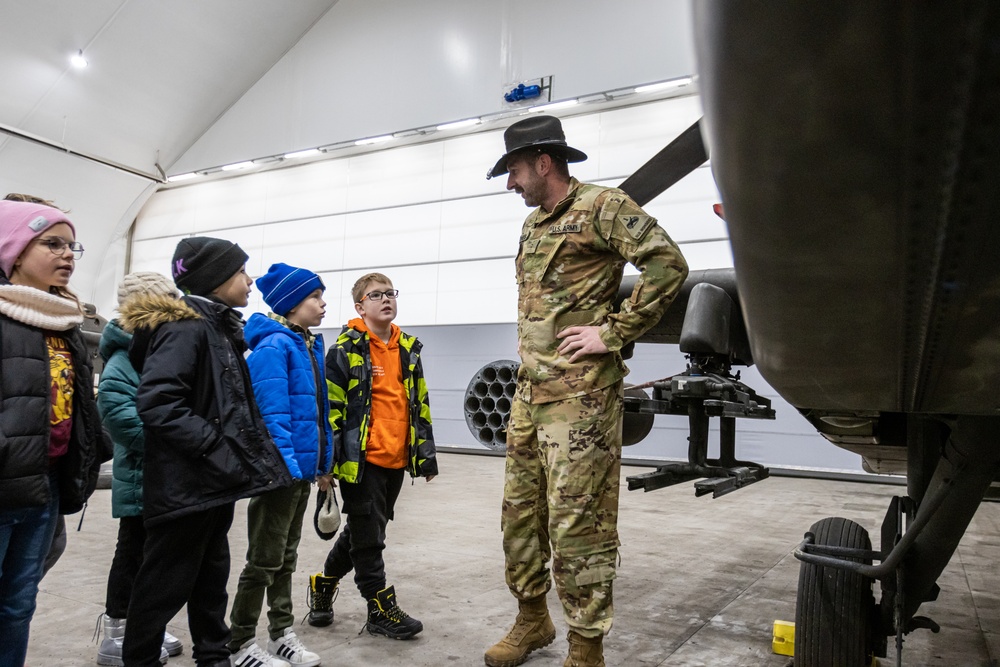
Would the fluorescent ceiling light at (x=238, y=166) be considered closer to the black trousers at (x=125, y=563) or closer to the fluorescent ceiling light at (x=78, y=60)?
the fluorescent ceiling light at (x=78, y=60)

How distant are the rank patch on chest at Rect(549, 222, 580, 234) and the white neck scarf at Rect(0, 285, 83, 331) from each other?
133 cm

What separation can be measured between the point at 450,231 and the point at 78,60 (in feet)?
20.2

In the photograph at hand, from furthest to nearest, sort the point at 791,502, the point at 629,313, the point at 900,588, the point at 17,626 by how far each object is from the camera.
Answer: the point at 791,502 < the point at 629,313 < the point at 900,588 < the point at 17,626

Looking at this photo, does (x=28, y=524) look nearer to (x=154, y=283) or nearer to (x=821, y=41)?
(x=154, y=283)

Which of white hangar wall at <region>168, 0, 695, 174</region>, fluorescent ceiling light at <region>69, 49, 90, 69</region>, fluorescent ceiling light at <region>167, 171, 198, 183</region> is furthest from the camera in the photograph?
fluorescent ceiling light at <region>167, 171, 198, 183</region>

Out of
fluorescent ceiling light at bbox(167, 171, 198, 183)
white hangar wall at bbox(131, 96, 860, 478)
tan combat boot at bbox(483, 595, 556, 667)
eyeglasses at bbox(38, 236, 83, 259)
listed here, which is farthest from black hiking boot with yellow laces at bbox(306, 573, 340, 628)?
fluorescent ceiling light at bbox(167, 171, 198, 183)

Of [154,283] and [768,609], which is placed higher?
[154,283]

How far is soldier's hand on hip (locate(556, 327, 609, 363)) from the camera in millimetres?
1916

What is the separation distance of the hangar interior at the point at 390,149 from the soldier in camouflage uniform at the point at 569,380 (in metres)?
2.62

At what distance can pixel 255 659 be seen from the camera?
6.40ft

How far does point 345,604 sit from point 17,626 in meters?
1.21

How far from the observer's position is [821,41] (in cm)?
53

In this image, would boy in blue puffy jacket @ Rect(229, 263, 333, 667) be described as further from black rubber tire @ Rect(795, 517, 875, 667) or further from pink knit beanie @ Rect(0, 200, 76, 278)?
black rubber tire @ Rect(795, 517, 875, 667)

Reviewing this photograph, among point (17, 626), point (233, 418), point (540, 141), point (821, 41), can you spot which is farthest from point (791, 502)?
point (821, 41)
